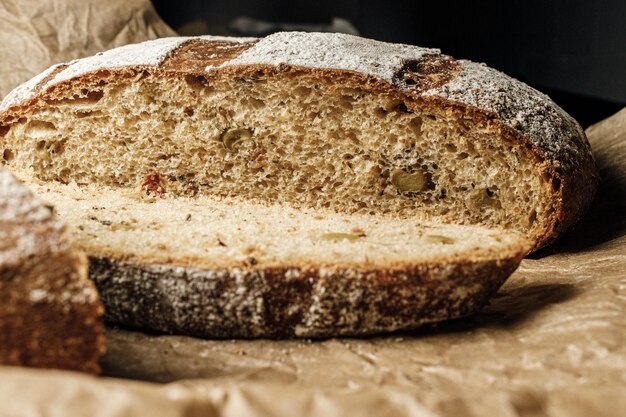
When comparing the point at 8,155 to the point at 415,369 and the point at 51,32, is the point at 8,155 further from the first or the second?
the point at 415,369

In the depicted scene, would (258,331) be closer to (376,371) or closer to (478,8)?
(376,371)

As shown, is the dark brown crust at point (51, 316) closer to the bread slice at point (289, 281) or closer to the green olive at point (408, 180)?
the bread slice at point (289, 281)

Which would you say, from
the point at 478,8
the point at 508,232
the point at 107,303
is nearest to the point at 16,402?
the point at 107,303

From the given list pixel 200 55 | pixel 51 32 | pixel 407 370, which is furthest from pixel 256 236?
pixel 51 32

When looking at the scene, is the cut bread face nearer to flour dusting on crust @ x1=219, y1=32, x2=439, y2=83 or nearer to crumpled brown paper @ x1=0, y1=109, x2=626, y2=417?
crumpled brown paper @ x1=0, y1=109, x2=626, y2=417

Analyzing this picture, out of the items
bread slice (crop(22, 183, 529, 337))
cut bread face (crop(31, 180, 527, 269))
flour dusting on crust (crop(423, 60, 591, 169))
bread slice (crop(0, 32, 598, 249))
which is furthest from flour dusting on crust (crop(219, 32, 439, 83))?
bread slice (crop(22, 183, 529, 337))

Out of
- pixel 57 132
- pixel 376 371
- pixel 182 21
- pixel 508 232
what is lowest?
pixel 376 371
